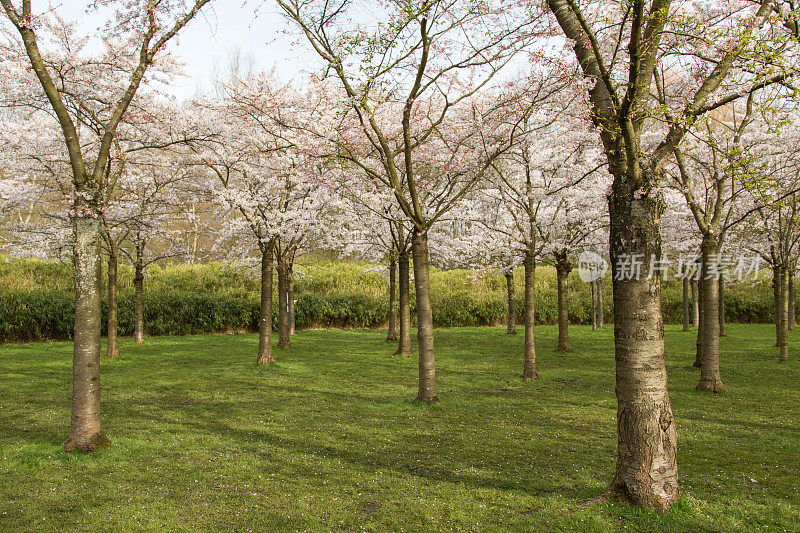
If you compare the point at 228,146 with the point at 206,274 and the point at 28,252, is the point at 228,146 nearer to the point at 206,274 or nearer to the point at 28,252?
the point at 28,252

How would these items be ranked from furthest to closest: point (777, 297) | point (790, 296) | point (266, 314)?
point (790, 296) → point (777, 297) → point (266, 314)

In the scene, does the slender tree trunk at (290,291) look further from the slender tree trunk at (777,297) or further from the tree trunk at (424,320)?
the slender tree trunk at (777,297)

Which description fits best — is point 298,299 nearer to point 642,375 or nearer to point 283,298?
point 283,298

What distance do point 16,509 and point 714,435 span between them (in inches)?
323

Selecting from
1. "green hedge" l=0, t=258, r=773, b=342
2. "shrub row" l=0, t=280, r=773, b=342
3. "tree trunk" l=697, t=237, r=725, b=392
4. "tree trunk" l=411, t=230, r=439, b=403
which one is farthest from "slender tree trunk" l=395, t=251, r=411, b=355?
"shrub row" l=0, t=280, r=773, b=342

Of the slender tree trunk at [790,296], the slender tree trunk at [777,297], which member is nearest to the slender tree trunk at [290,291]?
the slender tree trunk at [777,297]

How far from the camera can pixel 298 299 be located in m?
23.8

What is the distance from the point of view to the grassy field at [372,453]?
456cm

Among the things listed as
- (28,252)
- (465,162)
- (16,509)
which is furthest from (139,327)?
(16,509)

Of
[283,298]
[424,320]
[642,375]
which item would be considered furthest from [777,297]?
[642,375]

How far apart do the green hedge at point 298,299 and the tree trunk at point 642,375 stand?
1578 cm

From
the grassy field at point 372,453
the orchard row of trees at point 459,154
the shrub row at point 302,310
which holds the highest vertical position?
the orchard row of trees at point 459,154

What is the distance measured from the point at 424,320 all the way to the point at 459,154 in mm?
4231

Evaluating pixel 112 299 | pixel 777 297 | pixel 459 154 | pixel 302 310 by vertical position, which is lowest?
pixel 302 310
